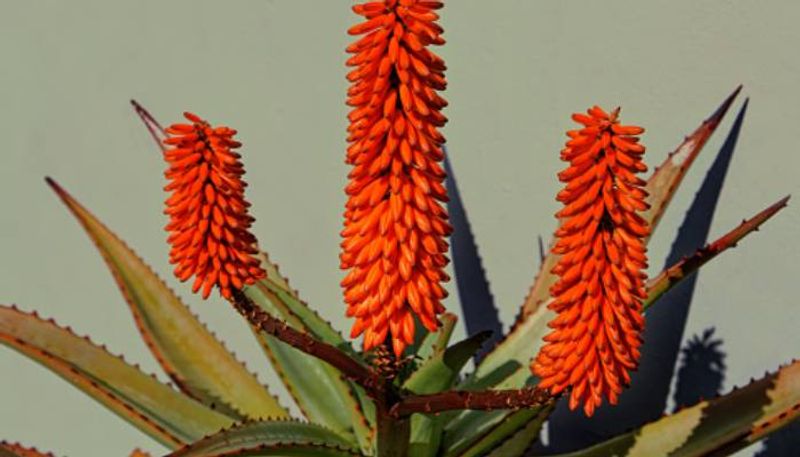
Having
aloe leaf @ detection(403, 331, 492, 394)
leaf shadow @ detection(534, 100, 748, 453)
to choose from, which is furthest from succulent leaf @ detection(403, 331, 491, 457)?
leaf shadow @ detection(534, 100, 748, 453)

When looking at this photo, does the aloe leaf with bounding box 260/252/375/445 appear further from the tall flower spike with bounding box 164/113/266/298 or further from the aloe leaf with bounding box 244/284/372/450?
the tall flower spike with bounding box 164/113/266/298

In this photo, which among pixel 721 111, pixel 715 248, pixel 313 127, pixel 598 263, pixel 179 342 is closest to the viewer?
pixel 598 263

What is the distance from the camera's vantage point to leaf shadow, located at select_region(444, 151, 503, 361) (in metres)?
1.59

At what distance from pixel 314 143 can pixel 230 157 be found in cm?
63

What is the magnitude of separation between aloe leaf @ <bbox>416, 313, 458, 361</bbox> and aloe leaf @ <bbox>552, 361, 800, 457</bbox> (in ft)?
0.53

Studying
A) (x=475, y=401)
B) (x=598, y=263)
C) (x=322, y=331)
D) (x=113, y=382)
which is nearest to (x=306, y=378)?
(x=322, y=331)

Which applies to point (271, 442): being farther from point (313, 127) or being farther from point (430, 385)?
point (313, 127)

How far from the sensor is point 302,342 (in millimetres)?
1079

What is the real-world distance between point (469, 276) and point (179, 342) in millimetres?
314

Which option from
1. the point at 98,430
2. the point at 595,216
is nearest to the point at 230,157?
the point at 595,216

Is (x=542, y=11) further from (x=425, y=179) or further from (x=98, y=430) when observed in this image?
(x=98, y=430)

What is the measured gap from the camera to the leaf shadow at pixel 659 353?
1.41 m

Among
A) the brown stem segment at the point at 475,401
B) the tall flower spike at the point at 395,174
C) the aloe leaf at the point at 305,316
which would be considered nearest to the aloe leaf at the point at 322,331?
the aloe leaf at the point at 305,316

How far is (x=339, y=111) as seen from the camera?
1671mm
